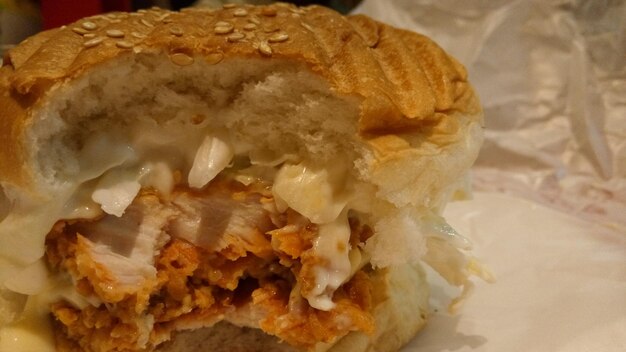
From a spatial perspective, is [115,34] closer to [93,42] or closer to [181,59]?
[93,42]

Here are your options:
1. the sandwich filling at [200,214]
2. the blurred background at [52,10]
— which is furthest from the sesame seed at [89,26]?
the blurred background at [52,10]

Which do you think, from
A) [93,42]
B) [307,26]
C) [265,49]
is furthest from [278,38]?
[93,42]

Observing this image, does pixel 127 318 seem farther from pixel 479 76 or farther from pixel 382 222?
pixel 479 76

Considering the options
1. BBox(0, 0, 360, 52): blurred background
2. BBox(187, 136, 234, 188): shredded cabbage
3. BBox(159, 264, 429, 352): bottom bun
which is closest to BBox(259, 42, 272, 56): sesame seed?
BBox(187, 136, 234, 188): shredded cabbage

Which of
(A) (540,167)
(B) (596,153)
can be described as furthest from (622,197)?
(A) (540,167)

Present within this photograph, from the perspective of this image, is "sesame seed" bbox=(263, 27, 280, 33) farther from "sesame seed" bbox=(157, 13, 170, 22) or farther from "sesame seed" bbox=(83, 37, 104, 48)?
"sesame seed" bbox=(83, 37, 104, 48)
